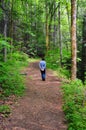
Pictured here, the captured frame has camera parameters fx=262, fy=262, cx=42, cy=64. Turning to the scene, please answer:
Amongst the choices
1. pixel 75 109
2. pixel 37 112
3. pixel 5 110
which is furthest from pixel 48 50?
pixel 5 110

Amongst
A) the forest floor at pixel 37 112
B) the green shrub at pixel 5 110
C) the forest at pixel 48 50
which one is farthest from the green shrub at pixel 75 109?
the green shrub at pixel 5 110

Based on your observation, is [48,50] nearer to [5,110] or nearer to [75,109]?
[75,109]

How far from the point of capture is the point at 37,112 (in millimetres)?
10406

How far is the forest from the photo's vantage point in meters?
12.3

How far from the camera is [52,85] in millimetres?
16359

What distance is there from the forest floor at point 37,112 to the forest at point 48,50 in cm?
38

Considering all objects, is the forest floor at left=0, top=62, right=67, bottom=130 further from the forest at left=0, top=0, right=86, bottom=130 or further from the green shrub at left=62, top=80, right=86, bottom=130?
the forest at left=0, top=0, right=86, bottom=130

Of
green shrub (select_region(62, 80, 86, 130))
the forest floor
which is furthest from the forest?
the forest floor

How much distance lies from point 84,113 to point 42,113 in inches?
67.5

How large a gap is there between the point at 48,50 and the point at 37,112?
84.4 ft

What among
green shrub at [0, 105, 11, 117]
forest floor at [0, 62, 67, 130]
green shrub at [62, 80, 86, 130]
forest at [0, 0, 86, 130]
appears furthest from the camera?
forest at [0, 0, 86, 130]

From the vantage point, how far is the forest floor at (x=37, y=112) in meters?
8.84

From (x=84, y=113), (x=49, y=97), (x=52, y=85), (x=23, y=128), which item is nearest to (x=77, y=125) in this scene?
(x=84, y=113)

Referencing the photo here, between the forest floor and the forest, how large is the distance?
0.38 m
